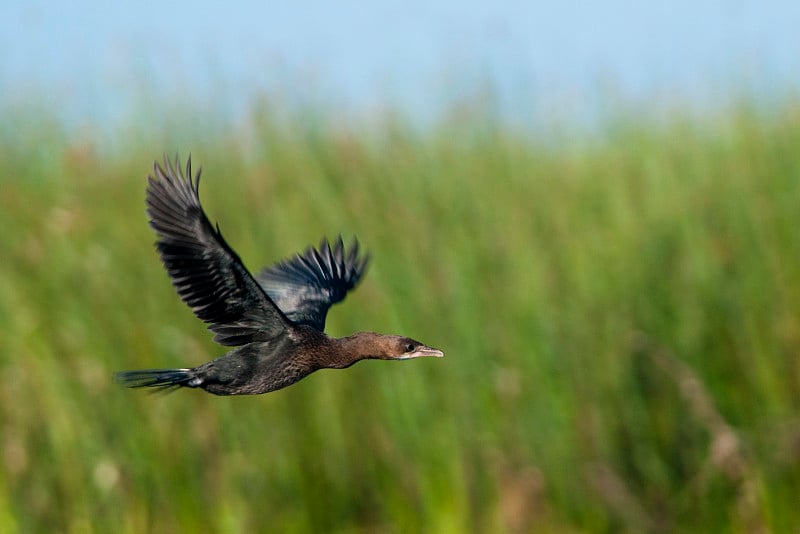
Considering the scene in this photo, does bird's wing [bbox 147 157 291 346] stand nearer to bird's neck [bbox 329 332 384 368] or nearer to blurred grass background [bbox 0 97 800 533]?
bird's neck [bbox 329 332 384 368]

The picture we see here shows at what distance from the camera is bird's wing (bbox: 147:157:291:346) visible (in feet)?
3.49

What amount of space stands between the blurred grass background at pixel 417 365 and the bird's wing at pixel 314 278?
1.79 metres

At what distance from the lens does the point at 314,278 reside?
77.2 inches

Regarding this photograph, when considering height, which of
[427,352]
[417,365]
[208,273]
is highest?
[208,273]

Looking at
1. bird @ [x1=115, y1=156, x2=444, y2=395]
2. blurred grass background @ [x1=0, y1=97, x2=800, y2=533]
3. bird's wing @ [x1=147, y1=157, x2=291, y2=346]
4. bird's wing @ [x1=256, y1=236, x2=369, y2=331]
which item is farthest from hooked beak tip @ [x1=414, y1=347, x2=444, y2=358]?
blurred grass background @ [x1=0, y1=97, x2=800, y2=533]

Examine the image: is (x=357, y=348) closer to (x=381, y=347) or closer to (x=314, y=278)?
Result: (x=381, y=347)

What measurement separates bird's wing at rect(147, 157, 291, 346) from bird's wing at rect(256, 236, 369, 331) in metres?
0.53

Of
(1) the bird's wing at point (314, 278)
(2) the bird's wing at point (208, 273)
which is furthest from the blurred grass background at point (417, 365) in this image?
(2) the bird's wing at point (208, 273)

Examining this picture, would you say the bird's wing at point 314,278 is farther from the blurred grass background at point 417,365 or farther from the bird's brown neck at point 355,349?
the blurred grass background at point 417,365

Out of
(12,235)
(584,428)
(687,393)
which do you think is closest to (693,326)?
(687,393)

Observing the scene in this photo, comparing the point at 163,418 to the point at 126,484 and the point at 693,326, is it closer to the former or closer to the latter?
the point at 126,484

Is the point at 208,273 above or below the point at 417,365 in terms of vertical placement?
above

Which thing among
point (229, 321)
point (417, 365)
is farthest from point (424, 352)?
point (417, 365)

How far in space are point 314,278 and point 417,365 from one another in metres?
2.21
